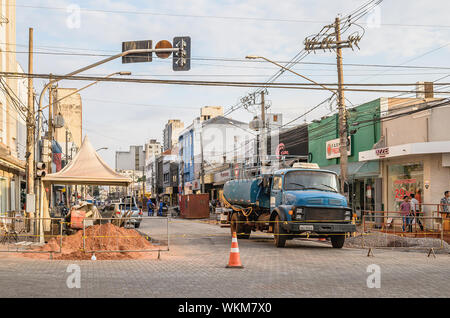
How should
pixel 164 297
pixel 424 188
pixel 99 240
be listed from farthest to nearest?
1. pixel 424 188
2. pixel 99 240
3. pixel 164 297

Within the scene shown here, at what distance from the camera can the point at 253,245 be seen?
63.1 ft

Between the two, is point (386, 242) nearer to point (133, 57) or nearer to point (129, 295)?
point (133, 57)

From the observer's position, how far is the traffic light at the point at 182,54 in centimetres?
1617

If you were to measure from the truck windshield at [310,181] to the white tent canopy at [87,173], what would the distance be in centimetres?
650

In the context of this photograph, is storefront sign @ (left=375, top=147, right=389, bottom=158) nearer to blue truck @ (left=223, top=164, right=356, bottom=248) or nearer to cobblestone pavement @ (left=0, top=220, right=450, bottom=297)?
blue truck @ (left=223, top=164, right=356, bottom=248)

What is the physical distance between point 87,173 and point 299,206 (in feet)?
28.2

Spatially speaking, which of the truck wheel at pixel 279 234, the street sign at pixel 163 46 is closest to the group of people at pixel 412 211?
the truck wheel at pixel 279 234

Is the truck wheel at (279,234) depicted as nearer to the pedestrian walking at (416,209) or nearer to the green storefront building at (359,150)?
the pedestrian walking at (416,209)

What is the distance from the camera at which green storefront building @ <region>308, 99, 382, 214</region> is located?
104 feet

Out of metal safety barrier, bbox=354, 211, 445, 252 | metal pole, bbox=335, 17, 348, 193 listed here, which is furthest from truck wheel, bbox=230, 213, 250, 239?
metal pole, bbox=335, 17, 348, 193

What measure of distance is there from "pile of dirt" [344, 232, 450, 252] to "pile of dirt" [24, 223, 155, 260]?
7689 millimetres
